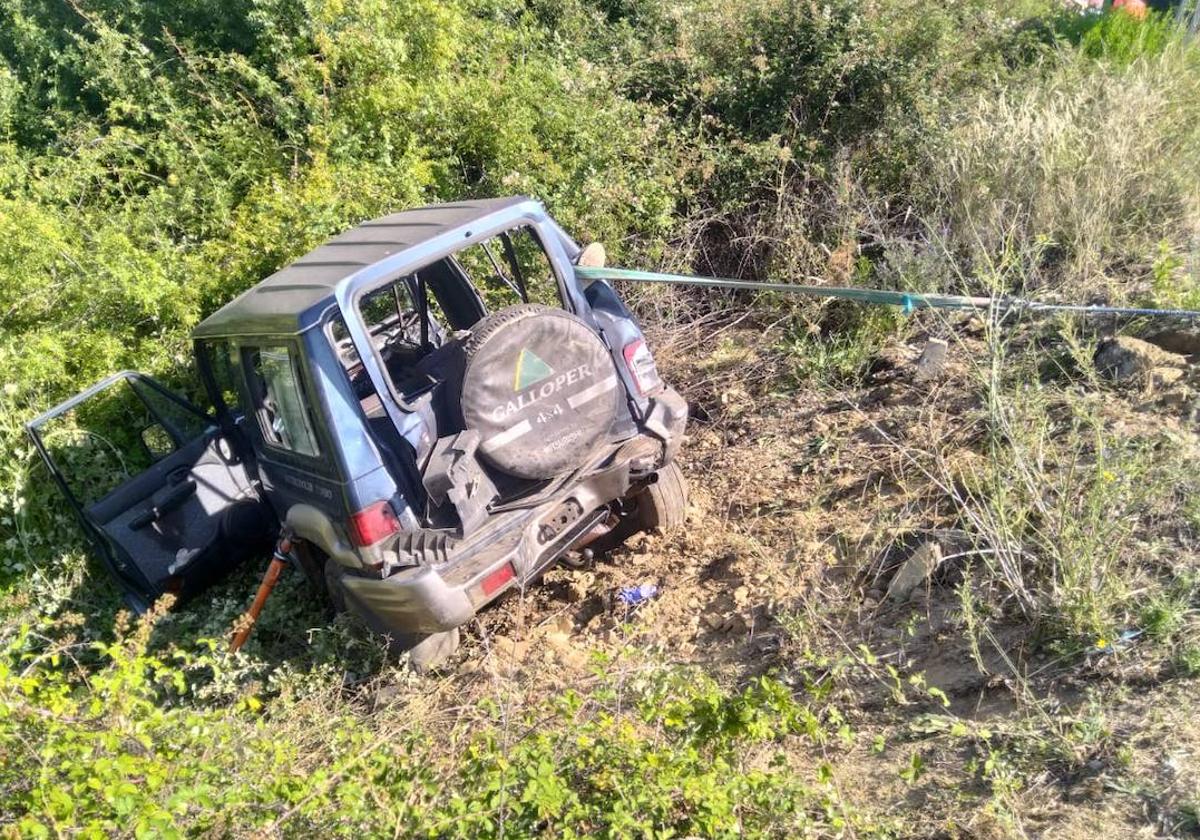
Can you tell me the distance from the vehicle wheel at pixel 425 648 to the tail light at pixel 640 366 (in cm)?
149

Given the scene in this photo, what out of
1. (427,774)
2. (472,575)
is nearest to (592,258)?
(472,575)

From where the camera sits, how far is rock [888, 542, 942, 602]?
12.2ft

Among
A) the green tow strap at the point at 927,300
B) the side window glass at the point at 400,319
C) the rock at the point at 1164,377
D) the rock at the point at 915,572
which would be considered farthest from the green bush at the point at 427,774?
the rock at the point at 1164,377

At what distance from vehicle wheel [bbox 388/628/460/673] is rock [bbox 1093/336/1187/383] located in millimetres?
3510

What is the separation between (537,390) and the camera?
396 centimetres

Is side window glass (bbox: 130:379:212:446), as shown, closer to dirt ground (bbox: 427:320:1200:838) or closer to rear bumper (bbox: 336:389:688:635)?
rear bumper (bbox: 336:389:688:635)

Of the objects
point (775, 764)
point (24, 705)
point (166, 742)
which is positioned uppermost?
point (24, 705)

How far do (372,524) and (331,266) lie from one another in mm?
1154

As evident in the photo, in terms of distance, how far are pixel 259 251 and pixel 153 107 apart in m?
2.81

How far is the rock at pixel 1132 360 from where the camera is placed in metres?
4.35

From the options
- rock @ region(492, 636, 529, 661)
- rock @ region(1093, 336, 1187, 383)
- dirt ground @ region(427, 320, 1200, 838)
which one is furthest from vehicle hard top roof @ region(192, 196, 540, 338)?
rock @ region(1093, 336, 1187, 383)

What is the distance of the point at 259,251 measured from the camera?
6.76 m

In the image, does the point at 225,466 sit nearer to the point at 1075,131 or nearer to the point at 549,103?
the point at 549,103

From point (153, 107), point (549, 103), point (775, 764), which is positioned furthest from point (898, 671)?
point (153, 107)
